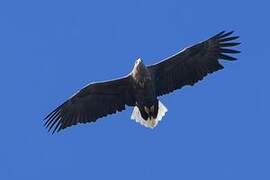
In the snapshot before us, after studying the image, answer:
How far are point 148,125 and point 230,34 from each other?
8.00 ft

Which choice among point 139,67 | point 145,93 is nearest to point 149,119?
point 145,93

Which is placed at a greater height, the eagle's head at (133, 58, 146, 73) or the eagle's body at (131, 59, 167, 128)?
the eagle's head at (133, 58, 146, 73)

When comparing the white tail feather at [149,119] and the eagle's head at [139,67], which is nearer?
the eagle's head at [139,67]

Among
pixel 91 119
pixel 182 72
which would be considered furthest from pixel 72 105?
pixel 182 72

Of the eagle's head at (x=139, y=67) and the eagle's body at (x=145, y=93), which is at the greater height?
the eagle's head at (x=139, y=67)

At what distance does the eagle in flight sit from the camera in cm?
2958

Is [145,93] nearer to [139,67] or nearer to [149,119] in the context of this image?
[139,67]

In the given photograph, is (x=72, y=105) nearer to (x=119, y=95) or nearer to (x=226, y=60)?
(x=119, y=95)

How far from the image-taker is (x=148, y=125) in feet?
98.9

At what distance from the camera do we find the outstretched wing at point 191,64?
2962 centimetres

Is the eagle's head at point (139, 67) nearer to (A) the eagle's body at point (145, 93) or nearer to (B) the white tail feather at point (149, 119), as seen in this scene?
(A) the eagle's body at point (145, 93)

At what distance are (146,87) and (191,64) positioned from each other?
1037 millimetres

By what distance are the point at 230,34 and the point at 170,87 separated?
1.60 meters

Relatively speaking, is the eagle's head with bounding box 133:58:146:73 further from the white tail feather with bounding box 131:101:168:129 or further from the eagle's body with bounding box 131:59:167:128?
the white tail feather with bounding box 131:101:168:129
